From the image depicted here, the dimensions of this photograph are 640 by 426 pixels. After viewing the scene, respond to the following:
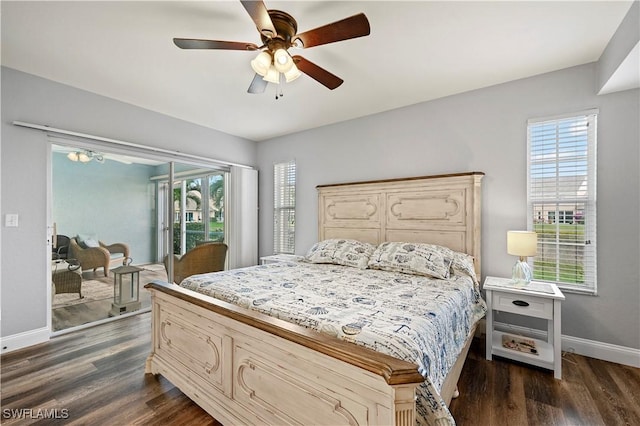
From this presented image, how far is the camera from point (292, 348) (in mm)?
1329

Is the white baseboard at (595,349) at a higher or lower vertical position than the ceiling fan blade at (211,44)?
lower

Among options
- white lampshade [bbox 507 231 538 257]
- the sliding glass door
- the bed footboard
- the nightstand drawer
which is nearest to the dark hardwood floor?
the bed footboard

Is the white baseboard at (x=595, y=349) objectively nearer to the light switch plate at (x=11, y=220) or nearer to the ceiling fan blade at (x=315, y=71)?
the ceiling fan blade at (x=315, y=71)

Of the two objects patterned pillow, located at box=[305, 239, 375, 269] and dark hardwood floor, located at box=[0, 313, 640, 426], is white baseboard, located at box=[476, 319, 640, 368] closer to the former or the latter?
dark hardwood floor, located at box=[0, 313, 640, 426]

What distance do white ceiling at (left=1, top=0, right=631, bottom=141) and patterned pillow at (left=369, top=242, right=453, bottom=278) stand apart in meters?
1.70

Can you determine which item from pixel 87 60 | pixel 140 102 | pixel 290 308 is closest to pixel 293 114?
pixel 140 102

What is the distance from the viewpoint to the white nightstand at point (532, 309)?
7.25 ft

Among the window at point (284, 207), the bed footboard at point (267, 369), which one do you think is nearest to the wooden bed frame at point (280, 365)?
the bed footboard at point (267, 369)

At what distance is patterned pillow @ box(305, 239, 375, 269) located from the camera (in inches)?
122

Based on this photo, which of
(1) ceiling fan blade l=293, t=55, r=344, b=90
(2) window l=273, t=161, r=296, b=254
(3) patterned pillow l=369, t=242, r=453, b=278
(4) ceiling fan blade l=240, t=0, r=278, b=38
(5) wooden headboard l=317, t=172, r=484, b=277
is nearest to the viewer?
(4) ceiling fan blade l=240, t=0, r=278, b=38

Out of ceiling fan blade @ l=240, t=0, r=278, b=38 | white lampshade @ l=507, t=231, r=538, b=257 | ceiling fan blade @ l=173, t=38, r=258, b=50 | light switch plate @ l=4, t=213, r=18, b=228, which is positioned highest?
ceiling fan blade @ l=240, t=0, r=278, b=38

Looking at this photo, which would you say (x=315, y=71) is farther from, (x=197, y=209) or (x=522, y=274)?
(x=197, y=209)

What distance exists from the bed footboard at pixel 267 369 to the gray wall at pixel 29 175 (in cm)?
159

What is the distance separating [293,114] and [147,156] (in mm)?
1977
